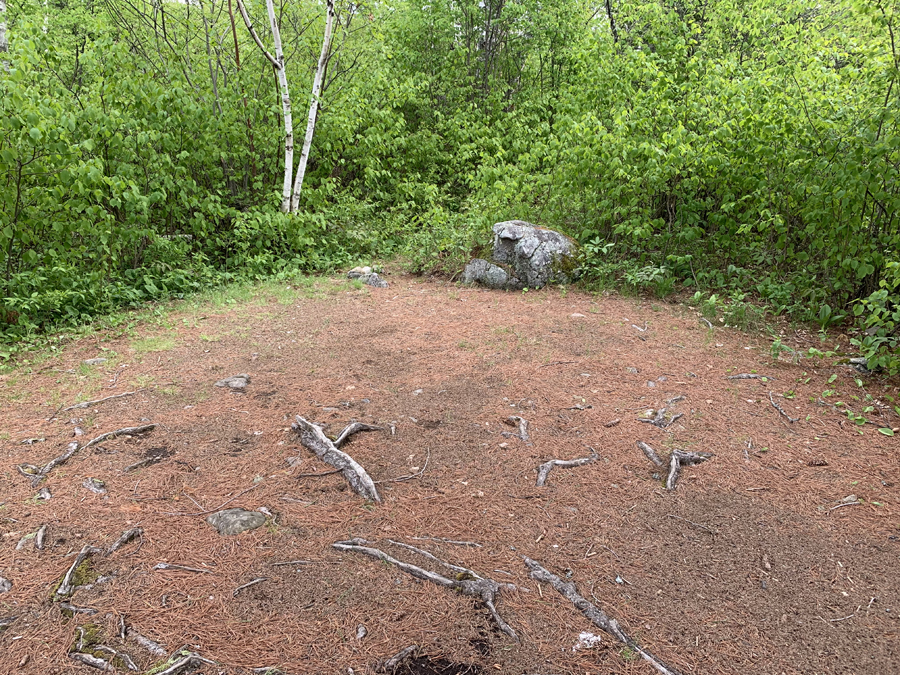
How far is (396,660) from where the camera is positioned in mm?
2068

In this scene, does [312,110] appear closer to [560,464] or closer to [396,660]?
[560,464]

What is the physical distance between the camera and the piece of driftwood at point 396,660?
2035 mm

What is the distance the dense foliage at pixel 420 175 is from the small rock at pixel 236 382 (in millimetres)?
2711

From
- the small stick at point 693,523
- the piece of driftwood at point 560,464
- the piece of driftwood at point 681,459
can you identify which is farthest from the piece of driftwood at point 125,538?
the piece of driftwood at point 681,459

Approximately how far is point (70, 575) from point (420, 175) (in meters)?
11.0

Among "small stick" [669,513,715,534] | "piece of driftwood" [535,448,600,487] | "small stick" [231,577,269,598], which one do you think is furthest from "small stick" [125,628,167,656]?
"small stick" [669,513,715,534]

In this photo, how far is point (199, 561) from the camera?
2.56m

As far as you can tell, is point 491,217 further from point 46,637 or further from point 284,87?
point 46,637

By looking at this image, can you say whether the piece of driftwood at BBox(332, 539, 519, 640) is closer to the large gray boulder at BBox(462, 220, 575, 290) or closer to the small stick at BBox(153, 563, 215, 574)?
the small stick at BBox(153, 563, 215, 574)

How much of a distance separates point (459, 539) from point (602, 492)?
92cm

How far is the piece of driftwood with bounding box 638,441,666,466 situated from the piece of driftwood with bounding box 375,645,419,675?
6.34 feet

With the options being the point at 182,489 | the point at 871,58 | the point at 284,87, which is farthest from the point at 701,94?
the point at 182,489

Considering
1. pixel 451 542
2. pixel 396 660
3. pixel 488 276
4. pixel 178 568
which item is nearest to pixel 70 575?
pixel 178 568

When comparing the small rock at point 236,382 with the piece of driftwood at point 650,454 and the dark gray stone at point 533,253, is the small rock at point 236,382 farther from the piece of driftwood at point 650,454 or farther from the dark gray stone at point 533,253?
the dark gray stone at point 533,253
